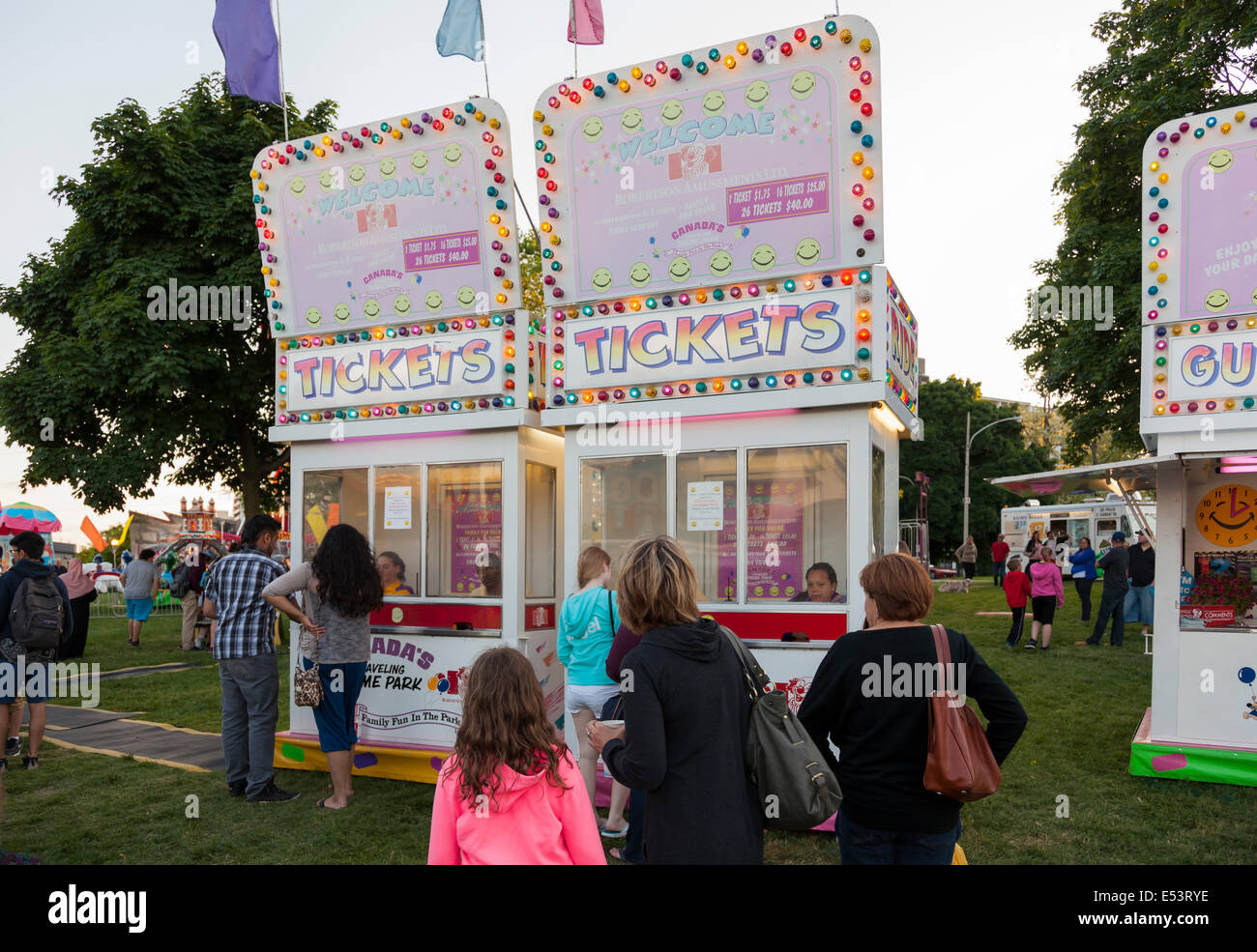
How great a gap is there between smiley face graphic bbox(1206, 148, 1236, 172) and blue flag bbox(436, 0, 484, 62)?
18.5 ft

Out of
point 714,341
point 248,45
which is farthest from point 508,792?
point 248,45

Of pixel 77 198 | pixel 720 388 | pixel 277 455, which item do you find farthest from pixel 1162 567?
pixel 77 198

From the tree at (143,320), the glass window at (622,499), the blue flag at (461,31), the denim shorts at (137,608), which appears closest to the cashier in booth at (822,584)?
the glass window at (622,499)

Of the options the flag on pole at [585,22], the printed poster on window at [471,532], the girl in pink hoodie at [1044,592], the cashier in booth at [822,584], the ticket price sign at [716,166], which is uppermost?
the flag on pole at [585,22]

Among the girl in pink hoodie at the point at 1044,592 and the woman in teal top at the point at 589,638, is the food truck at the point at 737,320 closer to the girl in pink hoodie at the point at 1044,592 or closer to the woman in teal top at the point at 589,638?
the woman in teal top at the point at 589,638

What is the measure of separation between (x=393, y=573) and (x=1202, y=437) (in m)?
6.25

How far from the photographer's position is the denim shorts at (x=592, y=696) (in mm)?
4996

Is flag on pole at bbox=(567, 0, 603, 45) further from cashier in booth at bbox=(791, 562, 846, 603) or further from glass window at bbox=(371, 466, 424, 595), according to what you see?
cashier in booth at bbox=(791, 562, 846, 603)

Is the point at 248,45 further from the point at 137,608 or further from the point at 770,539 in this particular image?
the point at 137,608

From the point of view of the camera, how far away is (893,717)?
9.16ft

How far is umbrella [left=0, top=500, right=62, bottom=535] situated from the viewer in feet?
73.1

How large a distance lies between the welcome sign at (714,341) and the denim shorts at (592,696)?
231 centimetres

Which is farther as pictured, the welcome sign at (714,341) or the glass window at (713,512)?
the glass window at (713,512)

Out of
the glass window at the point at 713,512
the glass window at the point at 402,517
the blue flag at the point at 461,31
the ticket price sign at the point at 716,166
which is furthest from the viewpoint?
the glass window at the point at 402,517
